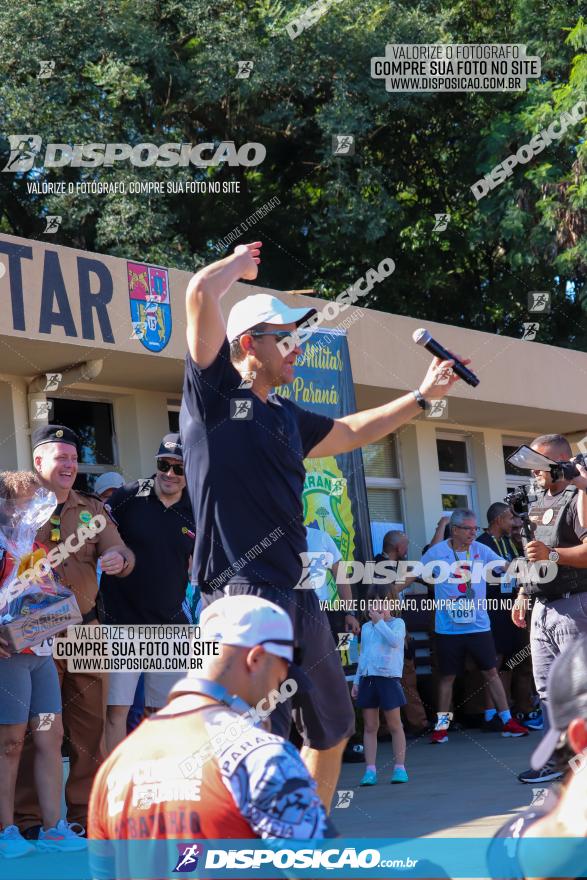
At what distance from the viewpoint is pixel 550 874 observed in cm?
238

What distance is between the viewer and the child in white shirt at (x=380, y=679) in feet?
29.0

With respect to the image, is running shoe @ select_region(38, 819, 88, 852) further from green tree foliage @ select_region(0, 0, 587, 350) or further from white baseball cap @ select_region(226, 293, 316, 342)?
green tree foliage @ select_region(0, 0, 587, 350)

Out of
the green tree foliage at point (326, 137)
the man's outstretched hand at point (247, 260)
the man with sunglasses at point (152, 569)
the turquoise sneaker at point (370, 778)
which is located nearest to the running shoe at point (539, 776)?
the turquoise sneaker at point (370, 778)

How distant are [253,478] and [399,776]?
5.24 m

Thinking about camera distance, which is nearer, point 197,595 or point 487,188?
point 197,595

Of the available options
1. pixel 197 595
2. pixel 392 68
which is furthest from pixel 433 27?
pixel 197 595

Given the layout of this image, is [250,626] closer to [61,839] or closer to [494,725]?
[61,839]

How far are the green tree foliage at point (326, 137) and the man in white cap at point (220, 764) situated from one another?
57.7 ft

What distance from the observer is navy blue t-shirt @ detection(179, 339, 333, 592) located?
4016 mm

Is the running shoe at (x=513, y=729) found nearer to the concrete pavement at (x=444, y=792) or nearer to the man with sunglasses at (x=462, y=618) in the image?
the man with sunglasses at (x=462, y=618)

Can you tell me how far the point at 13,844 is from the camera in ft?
19.8

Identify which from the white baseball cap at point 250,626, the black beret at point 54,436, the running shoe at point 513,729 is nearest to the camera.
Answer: the white baseball cap at point 250,626

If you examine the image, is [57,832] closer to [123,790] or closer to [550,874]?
[123,790]

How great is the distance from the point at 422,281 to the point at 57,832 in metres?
18.9
